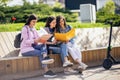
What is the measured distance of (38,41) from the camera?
311 inches

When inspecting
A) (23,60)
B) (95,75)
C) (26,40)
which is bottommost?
(95,75)

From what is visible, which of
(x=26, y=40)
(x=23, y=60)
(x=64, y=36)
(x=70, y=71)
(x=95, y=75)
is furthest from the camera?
(x=70, y=71)

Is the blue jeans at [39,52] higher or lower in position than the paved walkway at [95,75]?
higher

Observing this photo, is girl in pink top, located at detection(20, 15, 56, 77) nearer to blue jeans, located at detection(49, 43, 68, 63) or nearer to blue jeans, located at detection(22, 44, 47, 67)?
blue jeans, located at detection(22, 44, 47, 67)

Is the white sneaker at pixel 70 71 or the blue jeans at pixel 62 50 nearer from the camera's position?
the blue jeans at pixel 62 50

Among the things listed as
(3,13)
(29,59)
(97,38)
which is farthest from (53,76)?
(3,13)

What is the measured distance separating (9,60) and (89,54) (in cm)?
235

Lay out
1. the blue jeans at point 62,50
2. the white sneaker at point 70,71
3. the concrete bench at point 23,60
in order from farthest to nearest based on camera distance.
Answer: the white sneaker at point 70,71
the blue jeans at point 62,50
the concrete bench at point 23,60

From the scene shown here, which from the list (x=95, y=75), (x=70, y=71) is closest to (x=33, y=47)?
(x=70, y=71)

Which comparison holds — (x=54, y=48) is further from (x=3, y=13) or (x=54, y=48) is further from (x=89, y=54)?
(x=3, y=13)

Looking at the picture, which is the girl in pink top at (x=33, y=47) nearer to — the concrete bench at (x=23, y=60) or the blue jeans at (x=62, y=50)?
the concrete bench at (x=23, y=60)

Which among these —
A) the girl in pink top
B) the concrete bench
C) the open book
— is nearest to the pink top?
the girl in pink top

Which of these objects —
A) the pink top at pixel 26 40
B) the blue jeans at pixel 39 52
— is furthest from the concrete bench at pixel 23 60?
the pink top at pixel 26 40

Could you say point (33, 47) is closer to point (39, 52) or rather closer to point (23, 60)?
point (39, 52)
